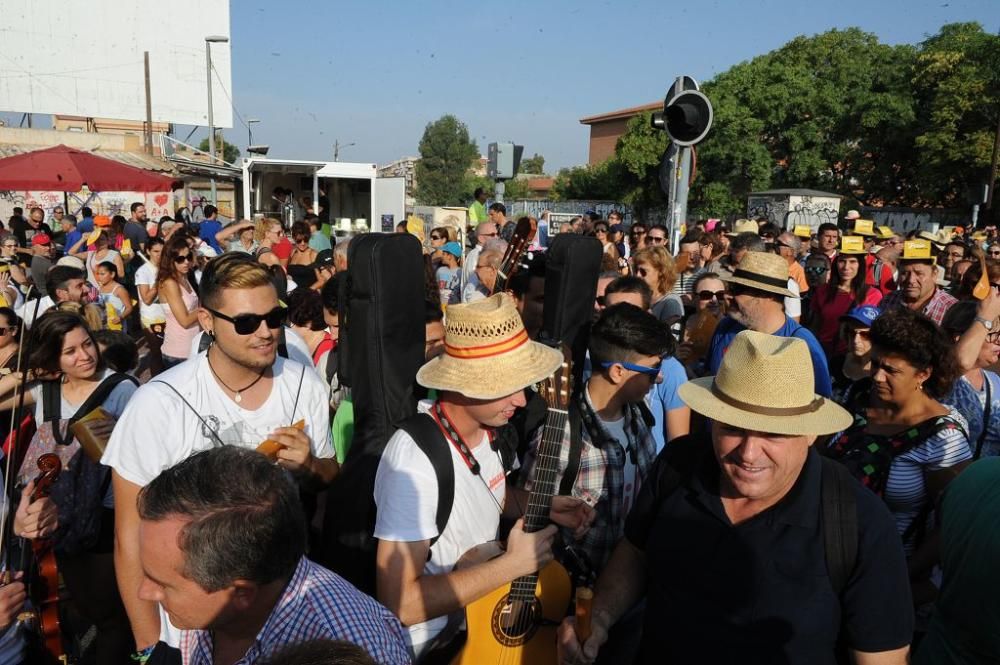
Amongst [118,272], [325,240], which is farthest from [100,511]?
[325,240]

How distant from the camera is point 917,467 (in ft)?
8.85

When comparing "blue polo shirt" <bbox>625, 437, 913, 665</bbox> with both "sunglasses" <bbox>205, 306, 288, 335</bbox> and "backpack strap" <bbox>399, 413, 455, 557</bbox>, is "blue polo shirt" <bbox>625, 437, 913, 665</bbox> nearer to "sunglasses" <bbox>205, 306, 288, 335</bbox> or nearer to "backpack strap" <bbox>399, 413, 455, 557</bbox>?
"backpack strap" <bbox>399, 413, 455, 557</bbox>

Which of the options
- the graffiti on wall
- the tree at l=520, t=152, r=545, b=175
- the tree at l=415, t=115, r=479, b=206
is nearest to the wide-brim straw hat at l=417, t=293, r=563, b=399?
the graffiti on wall

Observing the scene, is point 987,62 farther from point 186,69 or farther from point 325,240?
point 186,69

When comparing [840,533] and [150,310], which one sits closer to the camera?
[840,533]

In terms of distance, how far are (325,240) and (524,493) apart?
9446 mm

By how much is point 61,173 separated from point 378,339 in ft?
52.8

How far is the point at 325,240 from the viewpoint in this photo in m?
11.4

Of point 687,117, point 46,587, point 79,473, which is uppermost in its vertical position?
point 687,117

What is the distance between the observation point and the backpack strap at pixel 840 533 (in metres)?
1.86

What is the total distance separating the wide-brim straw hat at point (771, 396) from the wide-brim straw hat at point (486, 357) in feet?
1.81

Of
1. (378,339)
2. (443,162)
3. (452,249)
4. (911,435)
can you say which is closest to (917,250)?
(911,435)

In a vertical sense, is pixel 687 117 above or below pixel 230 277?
above

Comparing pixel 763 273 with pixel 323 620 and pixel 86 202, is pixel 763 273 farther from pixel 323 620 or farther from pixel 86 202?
pixel 86 202
